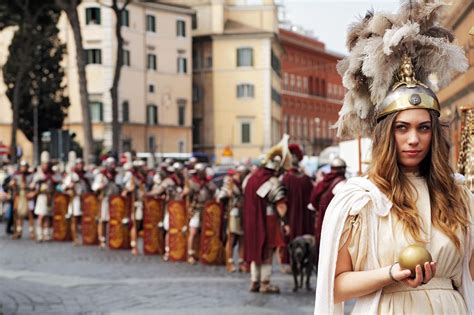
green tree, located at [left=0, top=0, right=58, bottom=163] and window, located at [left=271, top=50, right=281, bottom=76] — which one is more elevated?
window, located at [left=271, top=50, right=281, bottom=76]

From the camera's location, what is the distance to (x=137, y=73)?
77.7 meters

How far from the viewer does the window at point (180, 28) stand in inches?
3240

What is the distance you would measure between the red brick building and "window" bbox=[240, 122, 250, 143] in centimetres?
1512

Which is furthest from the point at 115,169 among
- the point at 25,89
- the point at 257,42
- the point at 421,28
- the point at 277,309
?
the point at 257,42

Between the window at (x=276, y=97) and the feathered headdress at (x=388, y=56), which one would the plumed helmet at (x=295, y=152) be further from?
the window at (x=276, y=97)

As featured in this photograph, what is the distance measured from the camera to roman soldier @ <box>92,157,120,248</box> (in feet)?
76.0

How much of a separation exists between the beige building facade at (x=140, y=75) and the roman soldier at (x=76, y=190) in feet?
149

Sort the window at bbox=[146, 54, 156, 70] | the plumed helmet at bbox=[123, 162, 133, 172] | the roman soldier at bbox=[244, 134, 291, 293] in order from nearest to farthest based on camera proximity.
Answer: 1. the roman soldier at bbox=[244, 134, 291, 293]
2. the plumed helmet at bbox=[123, 162, 133, 172]
3. the window at bbox=[146, 54, 156, 70]

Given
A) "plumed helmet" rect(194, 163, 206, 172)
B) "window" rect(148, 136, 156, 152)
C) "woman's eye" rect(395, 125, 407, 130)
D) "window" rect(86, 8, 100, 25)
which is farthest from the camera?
"window" rect(148, 136, 156, 152)

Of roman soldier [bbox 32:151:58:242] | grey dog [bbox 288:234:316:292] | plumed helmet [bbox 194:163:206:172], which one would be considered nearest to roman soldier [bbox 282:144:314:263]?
plumed helmet [bbox 194:163:206:172]

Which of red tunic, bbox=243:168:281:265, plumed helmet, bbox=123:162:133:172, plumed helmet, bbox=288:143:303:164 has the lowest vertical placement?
red tunic, bbox=243:168:281:265

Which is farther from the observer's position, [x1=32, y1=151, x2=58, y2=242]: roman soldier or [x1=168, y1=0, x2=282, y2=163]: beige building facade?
[x1=168, y1=0, x2=282, y2=163]: beige building facade

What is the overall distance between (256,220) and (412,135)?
1113 centimetres

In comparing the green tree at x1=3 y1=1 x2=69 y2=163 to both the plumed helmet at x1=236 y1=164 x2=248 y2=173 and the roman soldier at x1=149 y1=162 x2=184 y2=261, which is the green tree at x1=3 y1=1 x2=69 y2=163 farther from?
the plumed helmet at x1=236 y1=164 x2=248 y2=173
